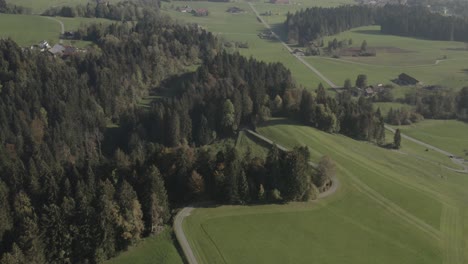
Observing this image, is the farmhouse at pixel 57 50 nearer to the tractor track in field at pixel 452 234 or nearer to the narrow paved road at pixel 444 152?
the narrow paved road at pixel 444 152

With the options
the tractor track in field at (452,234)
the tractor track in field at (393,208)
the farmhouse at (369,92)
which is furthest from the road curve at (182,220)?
the farmhouse at (369,92)

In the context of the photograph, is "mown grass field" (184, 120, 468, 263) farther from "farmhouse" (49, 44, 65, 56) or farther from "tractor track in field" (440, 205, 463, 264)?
"farmhouse" (49, 44, 65, 56)

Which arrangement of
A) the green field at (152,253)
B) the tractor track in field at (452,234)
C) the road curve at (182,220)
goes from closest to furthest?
the green field at (152,253) → the road curve at (182,220) → the tractor track in field at (452,234)

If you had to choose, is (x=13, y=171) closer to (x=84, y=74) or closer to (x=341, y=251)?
(x=341, y=251)

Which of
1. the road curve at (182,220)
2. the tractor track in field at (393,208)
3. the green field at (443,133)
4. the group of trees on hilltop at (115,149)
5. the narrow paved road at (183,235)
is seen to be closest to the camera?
the narrow paved road at (183,235)

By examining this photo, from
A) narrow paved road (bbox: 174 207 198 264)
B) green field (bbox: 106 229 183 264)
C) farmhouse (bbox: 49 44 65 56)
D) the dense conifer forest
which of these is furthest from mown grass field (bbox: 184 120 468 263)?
farmhouse (bbox: 49 44 65 56)

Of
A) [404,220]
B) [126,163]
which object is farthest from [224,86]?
[404,220]
